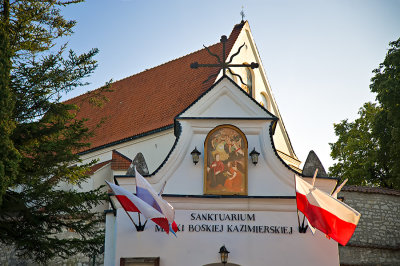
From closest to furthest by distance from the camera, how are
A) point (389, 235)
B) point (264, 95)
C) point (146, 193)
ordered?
point (146, 193)
point (389, 235)
point (264, 95)

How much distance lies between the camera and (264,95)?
23.9 m

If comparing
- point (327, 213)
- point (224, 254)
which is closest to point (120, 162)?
point (224, 254)

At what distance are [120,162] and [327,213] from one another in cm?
1139

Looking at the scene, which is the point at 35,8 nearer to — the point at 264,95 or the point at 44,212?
the point at 44,212

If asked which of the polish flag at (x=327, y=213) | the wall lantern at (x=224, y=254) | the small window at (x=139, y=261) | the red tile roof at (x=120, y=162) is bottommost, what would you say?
the small window at (x=139, y=261)

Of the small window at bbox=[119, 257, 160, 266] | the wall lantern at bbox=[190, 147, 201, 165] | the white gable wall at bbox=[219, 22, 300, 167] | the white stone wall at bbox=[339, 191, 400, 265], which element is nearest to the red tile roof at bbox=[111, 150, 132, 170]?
the white gable wall at bbox=[219, 22, 300, 167]

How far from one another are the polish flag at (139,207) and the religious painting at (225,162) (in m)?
1.62

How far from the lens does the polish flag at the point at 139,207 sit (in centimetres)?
1009

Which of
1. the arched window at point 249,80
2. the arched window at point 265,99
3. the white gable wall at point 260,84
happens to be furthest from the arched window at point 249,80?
the arched window at point 265,99

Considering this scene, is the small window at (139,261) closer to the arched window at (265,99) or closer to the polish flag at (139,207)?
the polish flag at (139,207)

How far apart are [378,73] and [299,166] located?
584 centimetres

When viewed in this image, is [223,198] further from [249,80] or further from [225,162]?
[249,80]

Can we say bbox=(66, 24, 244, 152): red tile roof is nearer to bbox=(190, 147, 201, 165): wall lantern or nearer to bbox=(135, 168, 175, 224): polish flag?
bbox=(190, 147, 201, 165): wall lantern

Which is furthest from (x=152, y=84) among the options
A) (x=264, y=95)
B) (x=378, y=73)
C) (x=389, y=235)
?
(x=389, y=235)
